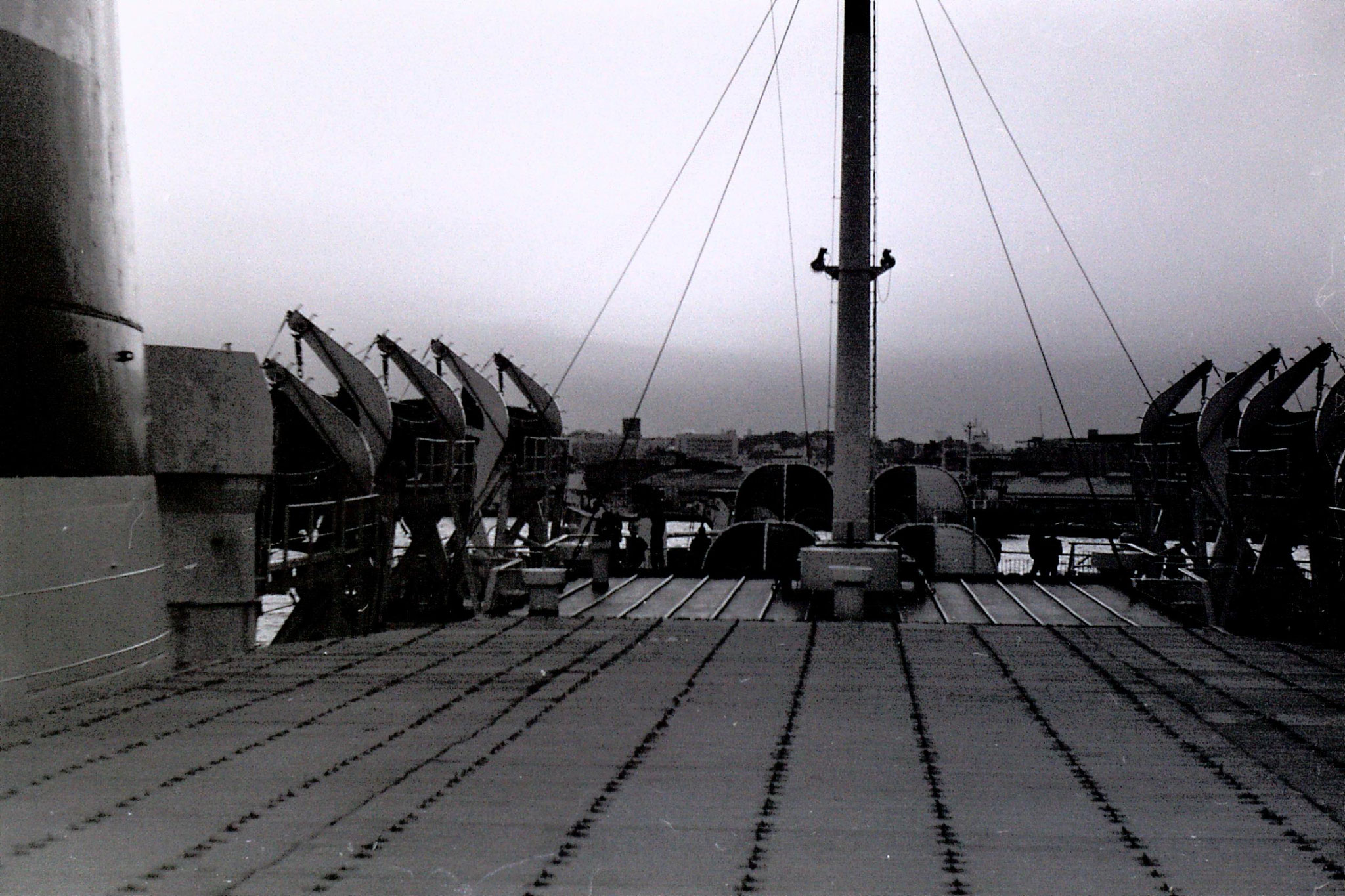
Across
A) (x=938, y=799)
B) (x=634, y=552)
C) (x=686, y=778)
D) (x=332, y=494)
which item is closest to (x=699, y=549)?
(x=634, y=552)

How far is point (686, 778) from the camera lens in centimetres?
593

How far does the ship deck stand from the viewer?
14.8ft

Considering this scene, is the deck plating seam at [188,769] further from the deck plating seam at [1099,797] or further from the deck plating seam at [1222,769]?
the deck plating seam at [1222,769]

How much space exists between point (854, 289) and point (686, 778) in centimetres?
1399

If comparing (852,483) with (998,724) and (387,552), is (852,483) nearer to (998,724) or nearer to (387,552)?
(998,724)

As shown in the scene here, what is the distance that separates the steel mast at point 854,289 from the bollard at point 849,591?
4896mm

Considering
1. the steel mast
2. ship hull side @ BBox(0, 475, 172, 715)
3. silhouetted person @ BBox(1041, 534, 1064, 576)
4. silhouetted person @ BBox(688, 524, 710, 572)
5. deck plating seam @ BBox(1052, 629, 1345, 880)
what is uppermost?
the steel mast

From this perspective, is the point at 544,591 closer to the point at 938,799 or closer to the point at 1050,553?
the point at 938,799

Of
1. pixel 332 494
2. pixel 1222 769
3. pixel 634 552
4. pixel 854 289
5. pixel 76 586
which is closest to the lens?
pixel 1222 769

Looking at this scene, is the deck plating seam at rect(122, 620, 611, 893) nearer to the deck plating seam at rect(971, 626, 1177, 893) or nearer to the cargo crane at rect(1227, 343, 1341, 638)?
the deck plating seam at rect(971, 626, 1177, 893)

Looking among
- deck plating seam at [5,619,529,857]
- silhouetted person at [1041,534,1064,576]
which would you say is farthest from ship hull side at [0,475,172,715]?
silhouetted person at [1041,534,1064,576]

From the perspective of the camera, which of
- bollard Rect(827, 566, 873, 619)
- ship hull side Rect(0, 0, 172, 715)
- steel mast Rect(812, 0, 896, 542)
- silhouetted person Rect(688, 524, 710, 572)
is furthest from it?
silhouetted person Rect(688, 524, 710, 572)

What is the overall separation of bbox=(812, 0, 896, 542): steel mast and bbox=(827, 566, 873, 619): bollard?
490 cm

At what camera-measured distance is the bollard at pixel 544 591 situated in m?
13.5
